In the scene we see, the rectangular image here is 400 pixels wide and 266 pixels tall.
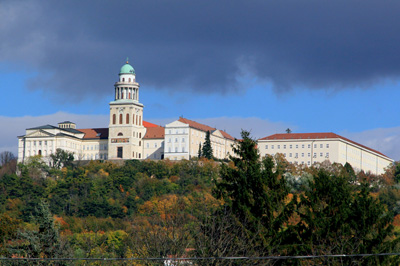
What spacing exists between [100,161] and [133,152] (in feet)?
21.3

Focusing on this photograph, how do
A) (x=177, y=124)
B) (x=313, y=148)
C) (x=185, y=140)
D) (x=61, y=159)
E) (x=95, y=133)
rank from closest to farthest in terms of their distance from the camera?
(x=185, y=140), (x=61, y=159), (x=177, y=124), (x=313, y=148), (x=95, y=133)

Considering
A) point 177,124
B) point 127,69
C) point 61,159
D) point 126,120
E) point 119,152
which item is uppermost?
point 127,69

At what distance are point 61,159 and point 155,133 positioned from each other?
15645mm

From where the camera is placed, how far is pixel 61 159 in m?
131

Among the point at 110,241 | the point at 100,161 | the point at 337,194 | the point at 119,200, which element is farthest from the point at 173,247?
the point at 100,161

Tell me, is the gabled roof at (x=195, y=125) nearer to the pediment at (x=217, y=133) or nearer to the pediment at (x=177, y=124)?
the pediment at (x=217, y=133)

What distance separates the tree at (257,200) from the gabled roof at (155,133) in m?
94.1

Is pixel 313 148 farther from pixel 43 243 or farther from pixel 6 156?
pixel 43 243

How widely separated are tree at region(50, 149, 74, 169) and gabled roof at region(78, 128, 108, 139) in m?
8.88

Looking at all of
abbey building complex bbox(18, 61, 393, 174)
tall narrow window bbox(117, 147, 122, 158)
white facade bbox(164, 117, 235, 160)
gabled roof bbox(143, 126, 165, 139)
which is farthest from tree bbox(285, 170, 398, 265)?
gabled roof bbox(143, 126, 165, 139)

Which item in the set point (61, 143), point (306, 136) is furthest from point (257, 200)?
point (306, 136)

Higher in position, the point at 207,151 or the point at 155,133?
the point at 155,133

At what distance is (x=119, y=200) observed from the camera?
368ft

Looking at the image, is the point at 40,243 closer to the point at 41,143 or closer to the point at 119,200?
the point at 119,200
